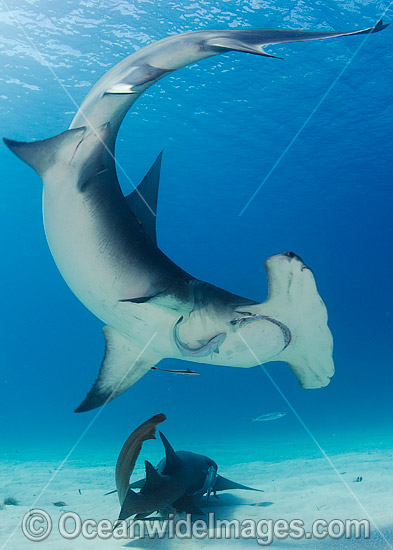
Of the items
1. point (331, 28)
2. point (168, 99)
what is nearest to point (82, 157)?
point (331, 28)

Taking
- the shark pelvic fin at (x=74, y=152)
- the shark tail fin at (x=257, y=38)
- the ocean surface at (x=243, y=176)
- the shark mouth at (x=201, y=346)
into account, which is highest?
the shark tail fin at (x=257, y=38)

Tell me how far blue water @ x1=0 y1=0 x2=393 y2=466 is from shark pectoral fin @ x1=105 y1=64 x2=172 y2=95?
520 inches

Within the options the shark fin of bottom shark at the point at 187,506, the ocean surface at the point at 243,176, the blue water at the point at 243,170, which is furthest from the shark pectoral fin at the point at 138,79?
the blue water at the point at 243,170

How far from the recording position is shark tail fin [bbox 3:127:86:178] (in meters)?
2.59

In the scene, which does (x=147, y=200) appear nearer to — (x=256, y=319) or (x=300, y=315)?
(x=256, y=319)

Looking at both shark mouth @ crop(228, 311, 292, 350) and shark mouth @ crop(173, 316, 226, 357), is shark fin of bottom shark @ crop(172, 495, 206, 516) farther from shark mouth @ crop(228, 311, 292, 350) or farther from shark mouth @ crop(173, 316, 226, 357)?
shark mouth @ crop(228, 311, 292, 350)

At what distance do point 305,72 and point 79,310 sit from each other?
60935 mm

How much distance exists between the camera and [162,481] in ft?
11.8

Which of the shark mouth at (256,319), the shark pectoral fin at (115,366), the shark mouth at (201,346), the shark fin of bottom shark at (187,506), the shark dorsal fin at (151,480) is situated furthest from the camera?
the shark fin of bottom shark at (187,506)

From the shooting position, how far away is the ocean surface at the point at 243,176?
14383 millimetres

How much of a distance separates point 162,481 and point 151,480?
134 millimetres

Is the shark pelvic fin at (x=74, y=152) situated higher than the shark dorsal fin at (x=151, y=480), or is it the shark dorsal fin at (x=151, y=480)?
the shark pelvic fin at (x=74, y=152)

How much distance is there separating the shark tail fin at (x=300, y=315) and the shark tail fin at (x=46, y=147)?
5.14 feet

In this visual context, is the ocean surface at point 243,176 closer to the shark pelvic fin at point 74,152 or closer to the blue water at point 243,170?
the blue water at point 243,170
